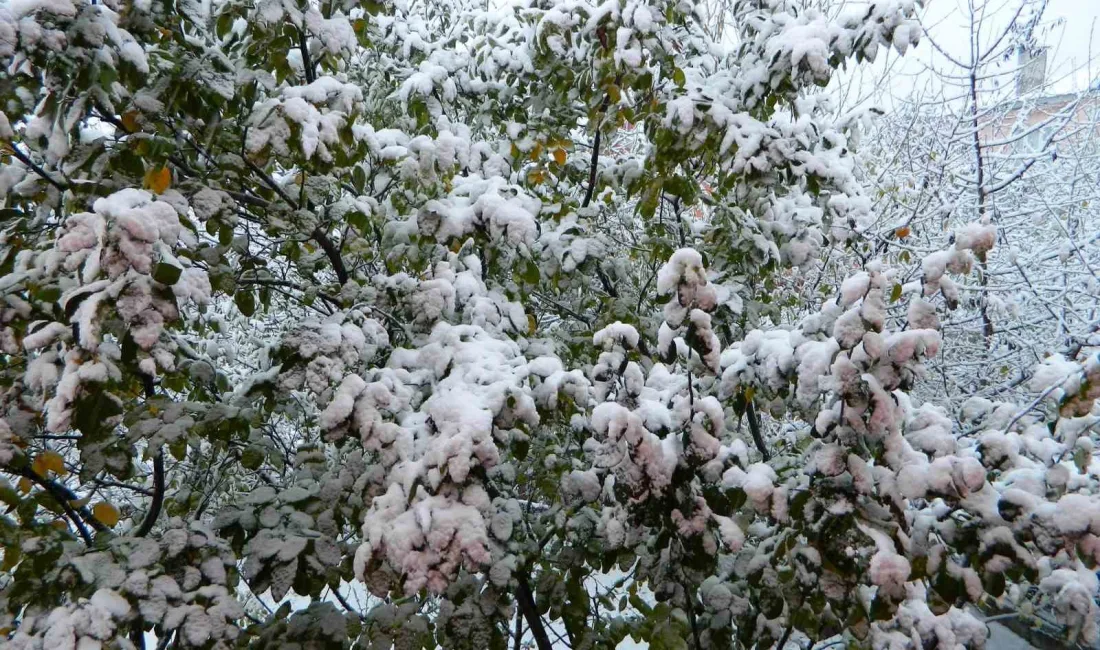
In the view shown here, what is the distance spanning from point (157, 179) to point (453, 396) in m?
0.89

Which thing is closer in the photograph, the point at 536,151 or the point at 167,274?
the point at 167,274

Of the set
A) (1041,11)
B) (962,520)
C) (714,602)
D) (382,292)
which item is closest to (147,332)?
(382,292)

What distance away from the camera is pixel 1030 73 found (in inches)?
228

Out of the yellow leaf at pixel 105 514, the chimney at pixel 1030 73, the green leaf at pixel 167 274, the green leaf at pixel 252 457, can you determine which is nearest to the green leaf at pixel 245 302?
the green leaf at pixel 252 457

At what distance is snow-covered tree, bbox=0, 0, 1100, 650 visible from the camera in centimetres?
124

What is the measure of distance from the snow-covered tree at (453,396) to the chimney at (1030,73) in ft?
13.4

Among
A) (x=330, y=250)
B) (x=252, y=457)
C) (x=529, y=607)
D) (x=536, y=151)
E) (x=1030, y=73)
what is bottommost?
(x=529, y=607)

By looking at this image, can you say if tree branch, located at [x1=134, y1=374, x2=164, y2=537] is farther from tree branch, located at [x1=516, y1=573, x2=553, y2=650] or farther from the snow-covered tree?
tree branch, located at [x1=516, y1=573, x2=553, y2=650]

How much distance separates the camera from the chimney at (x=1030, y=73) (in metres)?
5.12

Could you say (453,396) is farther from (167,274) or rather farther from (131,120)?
(131,120)

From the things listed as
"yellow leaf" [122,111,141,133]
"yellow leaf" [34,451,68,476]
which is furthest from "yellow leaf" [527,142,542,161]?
"yellow leaf" [34,451,68,476]

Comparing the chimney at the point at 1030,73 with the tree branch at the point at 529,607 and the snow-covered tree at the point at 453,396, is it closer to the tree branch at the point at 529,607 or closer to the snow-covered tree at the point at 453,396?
the snow-covered tree at the point at 453,396

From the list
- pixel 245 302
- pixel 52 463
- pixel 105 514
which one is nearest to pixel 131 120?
pixel 245 302

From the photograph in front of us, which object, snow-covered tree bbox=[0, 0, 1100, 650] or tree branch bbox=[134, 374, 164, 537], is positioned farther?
tree branch bbox=[134, 374, 164, 537]
